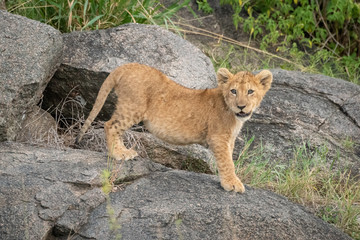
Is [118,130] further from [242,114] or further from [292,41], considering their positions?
[292,41]

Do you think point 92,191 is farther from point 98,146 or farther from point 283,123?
point 283,123

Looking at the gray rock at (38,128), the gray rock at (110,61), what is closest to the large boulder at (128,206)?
the gray rock at (38,128)

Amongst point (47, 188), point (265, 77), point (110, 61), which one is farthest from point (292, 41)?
point (47, 188)

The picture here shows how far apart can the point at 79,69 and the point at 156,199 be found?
7.86 ft

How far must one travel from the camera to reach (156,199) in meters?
4.64

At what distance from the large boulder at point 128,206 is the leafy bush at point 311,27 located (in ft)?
18.7

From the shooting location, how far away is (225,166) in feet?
16.4

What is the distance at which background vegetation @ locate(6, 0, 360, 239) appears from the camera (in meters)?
6.00

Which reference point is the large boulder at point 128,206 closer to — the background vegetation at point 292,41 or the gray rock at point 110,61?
the background vegetation at point 292,41

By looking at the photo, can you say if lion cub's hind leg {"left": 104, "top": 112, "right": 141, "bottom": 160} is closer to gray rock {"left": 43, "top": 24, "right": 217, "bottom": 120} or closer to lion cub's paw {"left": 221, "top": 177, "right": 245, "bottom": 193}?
lion cub's paw {"left": 221, "top": 177, "right": 245, "bottom": 193}

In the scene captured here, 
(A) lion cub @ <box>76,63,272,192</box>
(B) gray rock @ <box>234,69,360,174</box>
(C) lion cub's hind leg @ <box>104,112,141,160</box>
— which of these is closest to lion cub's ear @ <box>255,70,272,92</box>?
(A) lion cub @ <box>76,63,272,192</box>

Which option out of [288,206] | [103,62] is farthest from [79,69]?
[288,206]

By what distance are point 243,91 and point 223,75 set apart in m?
0.35

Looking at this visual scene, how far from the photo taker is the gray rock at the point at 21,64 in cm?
540
